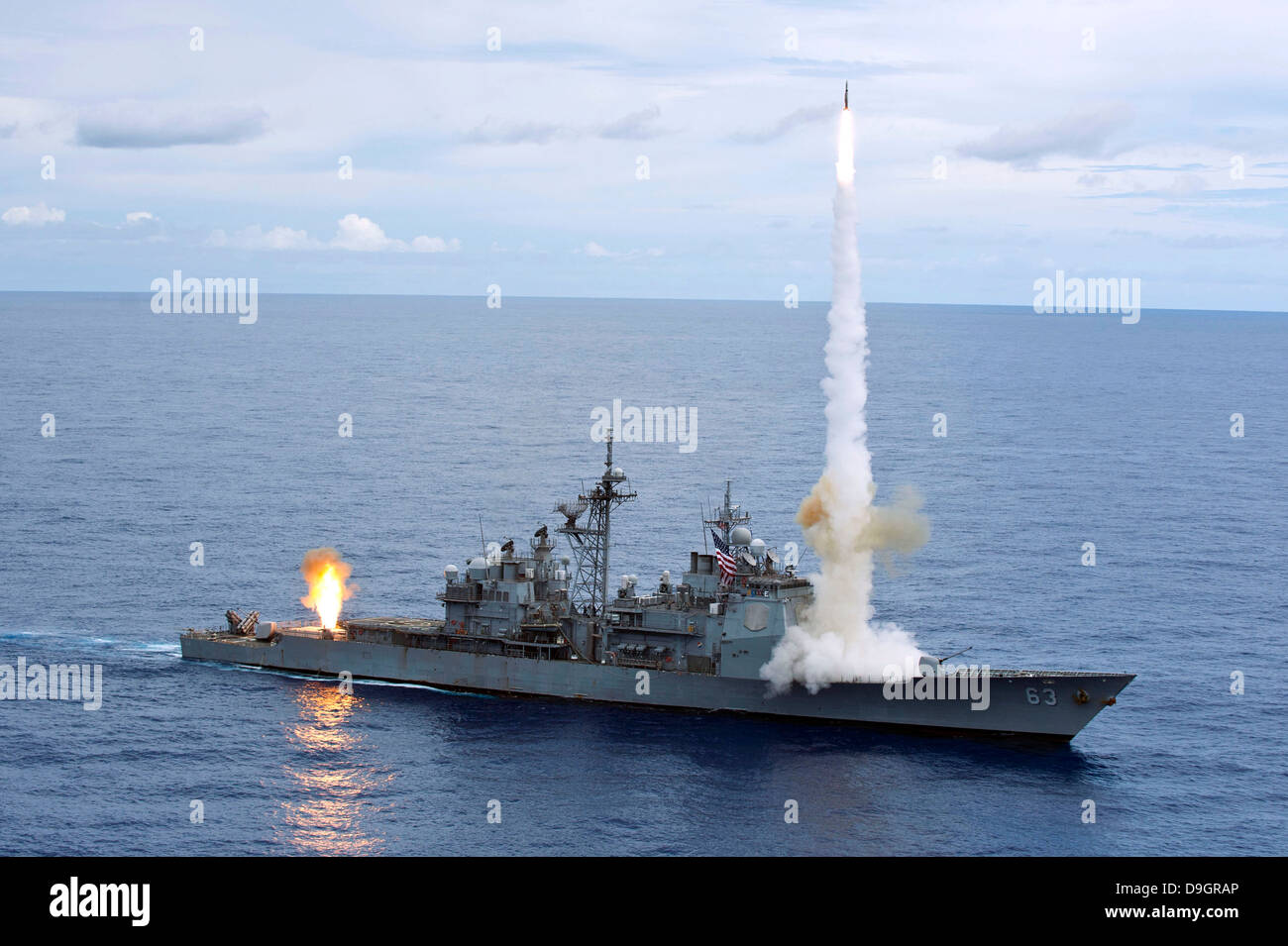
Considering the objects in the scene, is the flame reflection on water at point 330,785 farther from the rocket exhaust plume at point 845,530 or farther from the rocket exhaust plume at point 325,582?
the rocket exhaust plume at point 845,530

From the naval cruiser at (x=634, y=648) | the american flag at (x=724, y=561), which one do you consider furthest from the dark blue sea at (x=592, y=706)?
the american flag at (x=724, y=561)

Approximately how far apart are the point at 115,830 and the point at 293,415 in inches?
4417

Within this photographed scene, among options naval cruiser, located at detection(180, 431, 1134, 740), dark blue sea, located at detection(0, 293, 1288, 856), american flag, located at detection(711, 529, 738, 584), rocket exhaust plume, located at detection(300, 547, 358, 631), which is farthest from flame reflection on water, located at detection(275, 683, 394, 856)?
american flag, located at detection(711, 529, 738, 584)

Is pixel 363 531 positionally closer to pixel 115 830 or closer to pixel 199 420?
pixel 115 830

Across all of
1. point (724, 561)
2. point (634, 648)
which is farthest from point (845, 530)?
point (634, 648)

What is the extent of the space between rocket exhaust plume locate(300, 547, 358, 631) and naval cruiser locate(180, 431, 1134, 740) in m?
1.15

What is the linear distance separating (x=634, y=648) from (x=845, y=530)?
38.9 feet

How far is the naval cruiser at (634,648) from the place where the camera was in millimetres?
59125

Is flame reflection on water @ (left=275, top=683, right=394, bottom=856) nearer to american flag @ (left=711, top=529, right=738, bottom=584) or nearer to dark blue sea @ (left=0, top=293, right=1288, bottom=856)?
dark blue sea @ (left=0, top=293, right=1288, bottom=856)

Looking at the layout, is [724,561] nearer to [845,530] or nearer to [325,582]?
[845,530]

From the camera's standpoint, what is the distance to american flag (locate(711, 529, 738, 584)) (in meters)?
63.3

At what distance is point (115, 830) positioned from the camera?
47750 mm

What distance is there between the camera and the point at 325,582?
73250 mm
